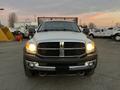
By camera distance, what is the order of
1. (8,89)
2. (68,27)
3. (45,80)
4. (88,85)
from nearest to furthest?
(8,89)
(88,85)
(45,80)
(68,27)

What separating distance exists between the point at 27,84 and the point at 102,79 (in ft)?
7.23

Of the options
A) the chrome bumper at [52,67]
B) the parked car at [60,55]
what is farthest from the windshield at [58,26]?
the chrome bumper at [52,67]

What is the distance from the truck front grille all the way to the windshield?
70.4 inches

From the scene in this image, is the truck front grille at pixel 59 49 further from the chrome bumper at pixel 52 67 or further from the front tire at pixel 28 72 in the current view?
the front tire at pixel 28 72

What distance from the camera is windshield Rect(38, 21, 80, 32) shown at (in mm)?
8234

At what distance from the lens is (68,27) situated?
845 centimetres

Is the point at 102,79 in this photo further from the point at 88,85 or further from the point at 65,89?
the point at 65,89

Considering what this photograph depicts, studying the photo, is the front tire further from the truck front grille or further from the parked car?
the truck front grille

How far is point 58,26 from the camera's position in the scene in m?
8.49

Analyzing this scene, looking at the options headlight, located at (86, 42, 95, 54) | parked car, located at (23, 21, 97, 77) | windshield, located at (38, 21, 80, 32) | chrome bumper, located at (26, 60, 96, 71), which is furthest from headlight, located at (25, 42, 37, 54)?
windshield, located at (38, 21, 80, 32)

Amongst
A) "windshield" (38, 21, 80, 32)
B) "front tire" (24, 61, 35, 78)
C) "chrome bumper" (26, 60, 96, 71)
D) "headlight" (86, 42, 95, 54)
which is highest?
"windshield" (38, 21, 80, 32)

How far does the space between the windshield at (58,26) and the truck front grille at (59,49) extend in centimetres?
179

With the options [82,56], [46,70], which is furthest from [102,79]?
[46,70]

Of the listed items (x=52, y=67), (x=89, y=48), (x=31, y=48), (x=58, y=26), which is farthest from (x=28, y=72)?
(x=58, y=26)
